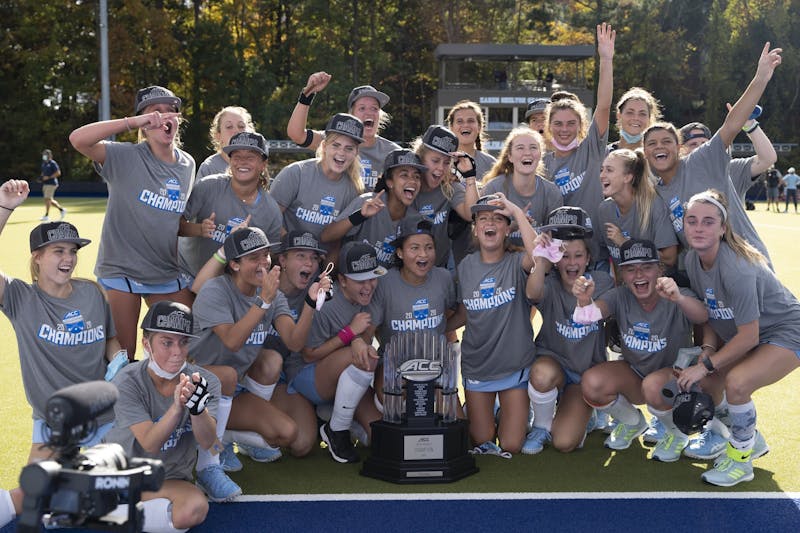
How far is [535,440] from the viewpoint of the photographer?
252 inches

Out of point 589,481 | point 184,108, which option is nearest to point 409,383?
point 589,481

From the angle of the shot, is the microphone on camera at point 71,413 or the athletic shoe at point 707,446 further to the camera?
the athletic shoe at point 707,446

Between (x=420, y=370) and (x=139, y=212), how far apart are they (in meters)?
2.39

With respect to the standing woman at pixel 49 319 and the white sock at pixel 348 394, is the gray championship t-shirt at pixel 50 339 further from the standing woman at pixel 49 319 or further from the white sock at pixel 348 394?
the white sock at pixel 348 394

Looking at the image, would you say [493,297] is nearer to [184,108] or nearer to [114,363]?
[114,363]

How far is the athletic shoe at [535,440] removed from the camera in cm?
634

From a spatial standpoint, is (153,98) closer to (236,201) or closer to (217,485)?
(236,201)

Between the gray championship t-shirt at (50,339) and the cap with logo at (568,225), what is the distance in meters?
3.07

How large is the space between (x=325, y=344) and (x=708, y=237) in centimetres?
268

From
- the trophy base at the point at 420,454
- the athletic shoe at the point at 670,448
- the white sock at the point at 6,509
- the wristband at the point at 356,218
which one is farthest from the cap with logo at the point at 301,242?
the athletic shoe at the point at 670,448

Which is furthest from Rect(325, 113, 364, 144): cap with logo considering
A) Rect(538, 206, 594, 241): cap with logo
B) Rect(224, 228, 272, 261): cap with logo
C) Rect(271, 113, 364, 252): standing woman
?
Rect(538, 206, 594, 241): cap with logo

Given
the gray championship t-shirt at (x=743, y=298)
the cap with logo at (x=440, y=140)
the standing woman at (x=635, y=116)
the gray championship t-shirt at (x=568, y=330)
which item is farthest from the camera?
the standing woman at (x=635, y=116)

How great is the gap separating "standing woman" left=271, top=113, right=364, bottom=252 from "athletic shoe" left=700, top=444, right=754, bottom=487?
10.6ft

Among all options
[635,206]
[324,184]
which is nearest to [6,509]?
[324,184]
